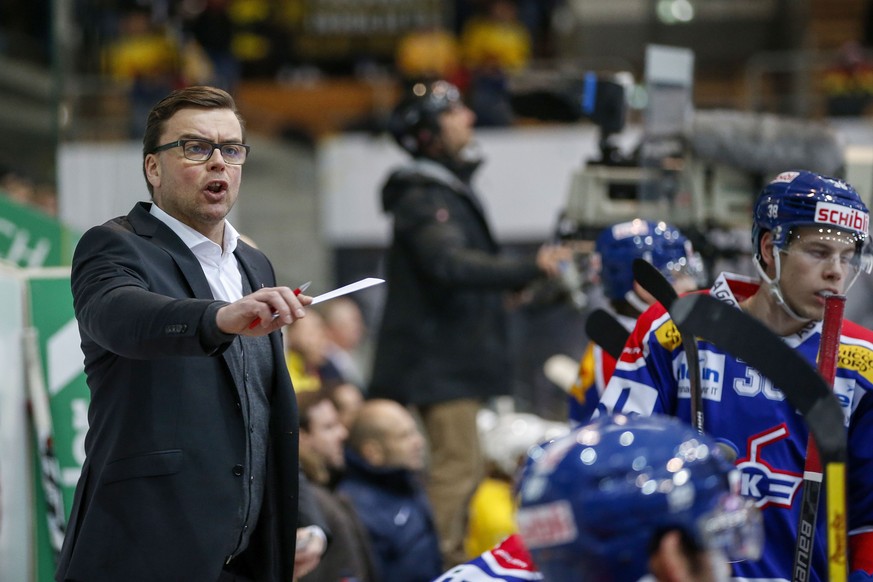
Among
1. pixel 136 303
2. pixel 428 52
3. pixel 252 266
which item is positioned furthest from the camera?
pixel 428 52

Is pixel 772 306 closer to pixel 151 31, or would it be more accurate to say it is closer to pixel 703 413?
pixel 703 413

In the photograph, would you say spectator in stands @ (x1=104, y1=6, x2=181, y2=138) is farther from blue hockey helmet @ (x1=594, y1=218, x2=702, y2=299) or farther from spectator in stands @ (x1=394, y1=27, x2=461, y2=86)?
blue hockey helmet @ (x1=594, y1=218, x2=702, y2=299)

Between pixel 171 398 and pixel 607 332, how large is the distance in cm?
132

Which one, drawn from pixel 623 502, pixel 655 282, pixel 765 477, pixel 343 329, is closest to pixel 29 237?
pixel 655 282

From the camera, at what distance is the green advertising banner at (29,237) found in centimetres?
545

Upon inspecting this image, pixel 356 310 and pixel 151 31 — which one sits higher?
pixel 151 31

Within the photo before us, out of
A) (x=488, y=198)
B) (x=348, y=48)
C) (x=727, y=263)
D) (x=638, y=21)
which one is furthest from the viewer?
(x=638, y=21)

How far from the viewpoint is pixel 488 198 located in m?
9.83

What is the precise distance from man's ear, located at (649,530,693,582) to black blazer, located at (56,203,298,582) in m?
1.08

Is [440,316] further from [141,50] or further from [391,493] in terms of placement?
[141,50]

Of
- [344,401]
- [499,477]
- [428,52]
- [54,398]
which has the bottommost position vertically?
[499,477]

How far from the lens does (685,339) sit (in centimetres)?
290

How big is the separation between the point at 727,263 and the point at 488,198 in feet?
14.1

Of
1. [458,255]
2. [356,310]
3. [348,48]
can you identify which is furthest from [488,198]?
[458,255]
